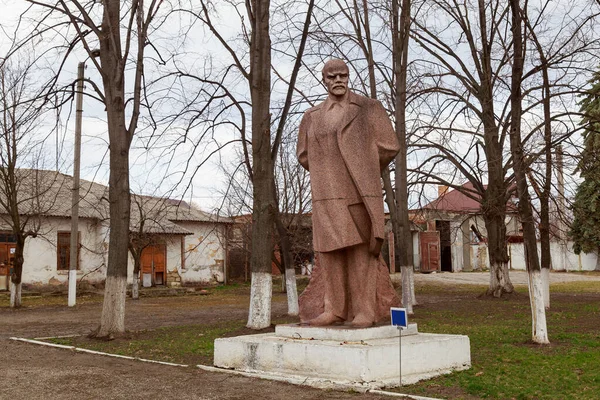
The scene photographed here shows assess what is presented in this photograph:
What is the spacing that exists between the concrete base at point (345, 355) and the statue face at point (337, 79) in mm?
2783

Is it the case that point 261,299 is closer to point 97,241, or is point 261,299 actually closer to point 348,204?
point 348,204

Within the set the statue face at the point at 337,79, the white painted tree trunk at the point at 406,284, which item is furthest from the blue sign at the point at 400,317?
the white painted tree trunk at the point at 406,284

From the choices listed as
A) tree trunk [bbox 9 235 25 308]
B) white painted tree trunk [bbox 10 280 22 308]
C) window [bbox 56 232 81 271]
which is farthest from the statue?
window [bbox 56 232 81 271]

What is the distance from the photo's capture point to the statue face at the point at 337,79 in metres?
8.03

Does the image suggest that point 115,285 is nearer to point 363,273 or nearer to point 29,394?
point 29,394

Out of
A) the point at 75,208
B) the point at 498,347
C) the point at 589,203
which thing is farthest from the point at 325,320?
the point at 589,203

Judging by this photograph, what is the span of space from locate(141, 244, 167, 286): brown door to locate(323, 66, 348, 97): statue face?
969 inches

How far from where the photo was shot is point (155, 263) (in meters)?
31.9

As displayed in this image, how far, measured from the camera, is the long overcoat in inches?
307

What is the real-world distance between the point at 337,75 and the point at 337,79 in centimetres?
5

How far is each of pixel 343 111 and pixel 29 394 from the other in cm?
466

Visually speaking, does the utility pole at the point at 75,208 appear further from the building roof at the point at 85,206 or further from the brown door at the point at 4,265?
the brown door at the point at 4,265

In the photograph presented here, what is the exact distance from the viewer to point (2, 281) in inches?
1061

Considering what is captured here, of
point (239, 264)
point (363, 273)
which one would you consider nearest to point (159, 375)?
point (363, 273)
